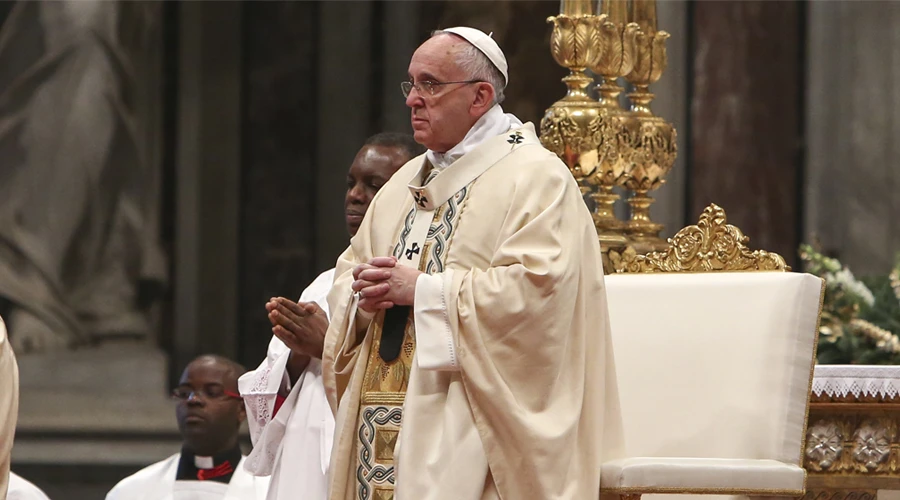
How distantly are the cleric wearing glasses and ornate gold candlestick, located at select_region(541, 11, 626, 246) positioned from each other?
1.47 m

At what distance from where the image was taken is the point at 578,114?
223 inches

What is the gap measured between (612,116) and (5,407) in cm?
230

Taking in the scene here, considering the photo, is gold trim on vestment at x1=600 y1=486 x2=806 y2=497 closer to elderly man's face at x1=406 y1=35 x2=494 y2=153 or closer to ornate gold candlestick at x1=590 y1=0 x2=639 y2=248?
elderly man's face at x1=406 y1=35 x2=494 y2=153

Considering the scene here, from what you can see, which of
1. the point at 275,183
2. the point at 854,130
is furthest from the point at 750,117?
the point at 275,183

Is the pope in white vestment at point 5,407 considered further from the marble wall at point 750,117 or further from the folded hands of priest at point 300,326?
the marble wall at point 750,117

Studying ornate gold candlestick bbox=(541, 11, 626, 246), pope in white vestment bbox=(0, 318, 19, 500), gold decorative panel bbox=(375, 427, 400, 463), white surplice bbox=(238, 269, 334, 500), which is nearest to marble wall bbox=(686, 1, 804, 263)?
ornate gold candlestick bbox=(541, 11, 626, 246)

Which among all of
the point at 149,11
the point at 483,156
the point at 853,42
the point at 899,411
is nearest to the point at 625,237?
the point at 899,411

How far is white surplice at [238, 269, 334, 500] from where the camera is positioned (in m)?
4.55

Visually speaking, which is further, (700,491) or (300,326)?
(300,326)

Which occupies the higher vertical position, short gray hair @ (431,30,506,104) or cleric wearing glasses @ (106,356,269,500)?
short gray hair @ (431,30,506,104)

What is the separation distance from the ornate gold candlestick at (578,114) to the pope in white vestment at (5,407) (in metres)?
2.01

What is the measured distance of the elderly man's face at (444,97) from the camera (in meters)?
4.02

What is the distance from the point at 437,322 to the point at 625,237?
2.07 meters

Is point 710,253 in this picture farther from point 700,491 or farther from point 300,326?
point 300,326
